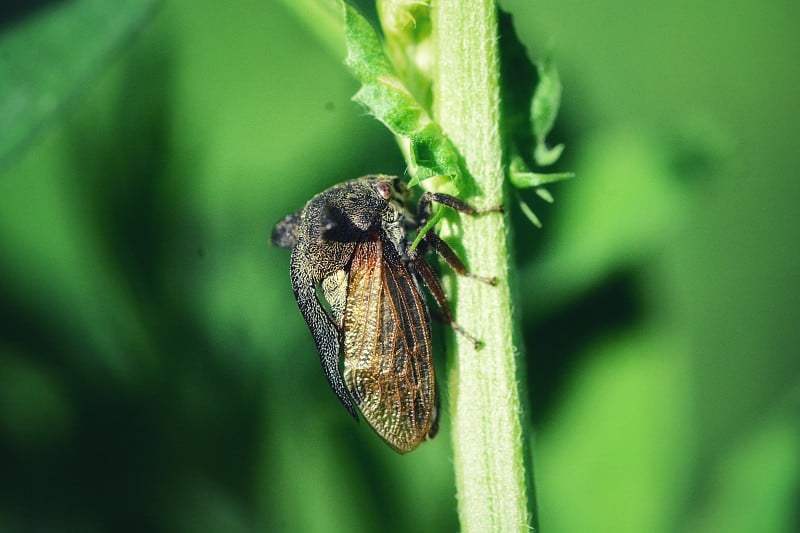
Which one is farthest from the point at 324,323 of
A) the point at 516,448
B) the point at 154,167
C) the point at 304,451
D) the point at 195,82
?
the point at 195,82

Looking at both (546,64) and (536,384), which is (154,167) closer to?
(536,384)

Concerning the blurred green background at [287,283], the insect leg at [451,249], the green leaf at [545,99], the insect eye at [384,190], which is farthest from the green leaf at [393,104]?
the insect eye at [384,190]

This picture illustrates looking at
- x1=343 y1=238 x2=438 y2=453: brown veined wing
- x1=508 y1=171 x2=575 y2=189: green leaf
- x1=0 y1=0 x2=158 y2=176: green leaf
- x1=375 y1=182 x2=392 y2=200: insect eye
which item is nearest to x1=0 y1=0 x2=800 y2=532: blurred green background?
x1=0 y1=0 x2=158 y2=176: green leaf

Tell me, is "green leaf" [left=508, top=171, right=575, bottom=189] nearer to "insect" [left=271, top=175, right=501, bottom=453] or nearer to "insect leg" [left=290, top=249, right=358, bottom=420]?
"insect" [left=271, top=175, right=501, bottom=453]

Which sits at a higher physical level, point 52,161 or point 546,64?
point 52,161

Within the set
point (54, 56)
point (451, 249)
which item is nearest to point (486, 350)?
point (451, 249)

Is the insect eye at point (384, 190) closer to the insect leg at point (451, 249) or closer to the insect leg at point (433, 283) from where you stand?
the insect leg at point (433, 283)
